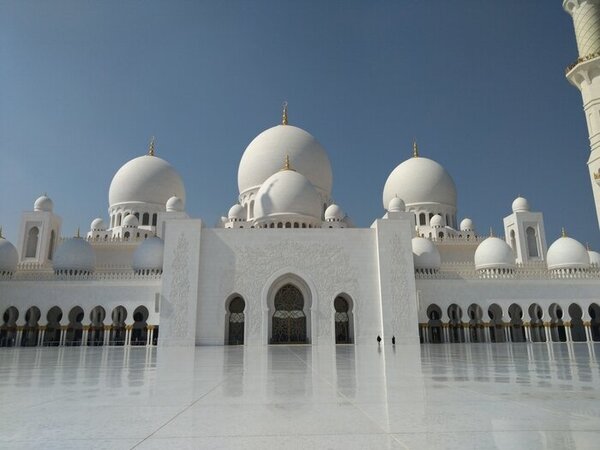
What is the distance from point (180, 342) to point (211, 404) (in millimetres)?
12813

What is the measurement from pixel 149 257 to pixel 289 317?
6.20m

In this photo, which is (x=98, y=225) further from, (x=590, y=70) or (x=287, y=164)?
(x=590, y=70)

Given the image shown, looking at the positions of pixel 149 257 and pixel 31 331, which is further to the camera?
pixel 149 257

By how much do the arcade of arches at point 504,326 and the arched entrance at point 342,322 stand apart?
291 cm

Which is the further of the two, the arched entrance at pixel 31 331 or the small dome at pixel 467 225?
the small dome at pixel 467 225

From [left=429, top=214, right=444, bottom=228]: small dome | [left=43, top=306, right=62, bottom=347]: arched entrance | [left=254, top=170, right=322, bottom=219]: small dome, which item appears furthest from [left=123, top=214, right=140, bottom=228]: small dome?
[left=429, top=214, right=444, bottom=228]: small dome

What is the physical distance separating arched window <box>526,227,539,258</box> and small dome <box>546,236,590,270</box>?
363 cm

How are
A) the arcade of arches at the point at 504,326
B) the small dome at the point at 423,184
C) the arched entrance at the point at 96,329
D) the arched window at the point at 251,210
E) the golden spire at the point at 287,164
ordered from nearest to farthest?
the arcade of arches at the point at 504,326
the arched entrance at the point at 96,329
the golden spire at the point at 287,164
the arched window at the point at 251,210
the small dome at the point at 423,184

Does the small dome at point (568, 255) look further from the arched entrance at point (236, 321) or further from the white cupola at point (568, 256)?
the arched entrance at point (236, 321)

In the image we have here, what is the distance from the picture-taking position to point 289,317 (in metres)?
15.9

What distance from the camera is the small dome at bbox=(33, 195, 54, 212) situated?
888 inches

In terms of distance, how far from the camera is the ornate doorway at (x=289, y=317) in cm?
1555

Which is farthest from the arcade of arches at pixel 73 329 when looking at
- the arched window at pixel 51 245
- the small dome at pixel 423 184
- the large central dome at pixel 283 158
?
the small dome at pixel 423 184

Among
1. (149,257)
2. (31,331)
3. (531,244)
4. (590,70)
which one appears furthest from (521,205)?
(31,331)
